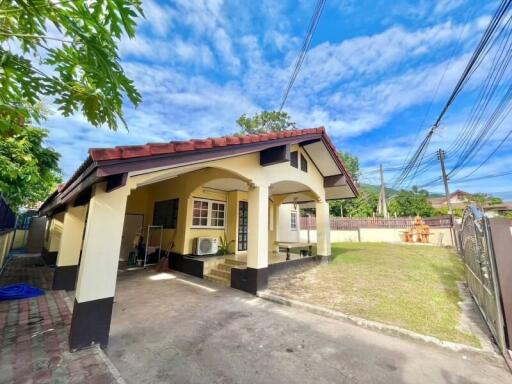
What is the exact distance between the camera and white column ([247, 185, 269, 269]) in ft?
19.4

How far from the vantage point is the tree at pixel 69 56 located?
212cm

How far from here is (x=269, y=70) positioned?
923 cm

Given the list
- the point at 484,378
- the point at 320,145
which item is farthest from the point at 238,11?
the point at 484,378

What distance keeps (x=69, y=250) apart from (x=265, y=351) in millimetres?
5851

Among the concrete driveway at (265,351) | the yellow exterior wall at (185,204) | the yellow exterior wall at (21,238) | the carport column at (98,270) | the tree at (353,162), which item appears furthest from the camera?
the tree at (353,162)

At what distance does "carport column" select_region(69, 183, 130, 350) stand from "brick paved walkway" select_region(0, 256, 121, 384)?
231 mm

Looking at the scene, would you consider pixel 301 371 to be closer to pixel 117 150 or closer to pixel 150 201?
pixel 117 150

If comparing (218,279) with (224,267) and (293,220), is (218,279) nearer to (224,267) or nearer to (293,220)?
(224,267)

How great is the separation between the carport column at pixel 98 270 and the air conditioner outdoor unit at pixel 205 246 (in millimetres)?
4811

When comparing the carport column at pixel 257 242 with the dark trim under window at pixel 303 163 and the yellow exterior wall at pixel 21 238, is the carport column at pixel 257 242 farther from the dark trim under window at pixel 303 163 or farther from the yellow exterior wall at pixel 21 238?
the yellow exterior wall at pixel 21 238

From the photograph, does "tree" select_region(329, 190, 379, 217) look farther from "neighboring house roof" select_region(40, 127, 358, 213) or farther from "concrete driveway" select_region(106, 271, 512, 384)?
"concrete driveway" select_region(106, 271, 512, 384)

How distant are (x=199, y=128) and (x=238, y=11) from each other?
9672mm

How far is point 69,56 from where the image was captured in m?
2.43

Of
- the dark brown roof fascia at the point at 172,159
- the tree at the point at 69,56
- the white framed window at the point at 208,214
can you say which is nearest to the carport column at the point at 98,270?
the dark brown roof fascia at the point at 172,159
